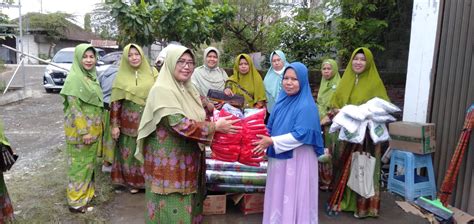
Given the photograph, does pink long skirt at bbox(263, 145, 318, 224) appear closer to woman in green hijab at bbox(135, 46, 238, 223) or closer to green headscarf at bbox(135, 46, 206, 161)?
woman in green hijab at bbox(135, 46, 238, 223)

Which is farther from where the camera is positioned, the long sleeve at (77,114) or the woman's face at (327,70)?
the woman's face at (327,70)

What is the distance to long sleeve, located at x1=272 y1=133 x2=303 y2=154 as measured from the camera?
2605mm

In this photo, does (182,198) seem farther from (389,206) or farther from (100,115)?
(389,206)

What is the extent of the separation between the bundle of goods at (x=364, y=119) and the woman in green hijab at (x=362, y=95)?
0.42ft

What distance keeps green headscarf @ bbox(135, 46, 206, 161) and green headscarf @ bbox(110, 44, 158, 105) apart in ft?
4.33

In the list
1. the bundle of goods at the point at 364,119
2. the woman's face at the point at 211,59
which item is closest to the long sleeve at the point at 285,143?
the bundle of goods at the point at 364,119

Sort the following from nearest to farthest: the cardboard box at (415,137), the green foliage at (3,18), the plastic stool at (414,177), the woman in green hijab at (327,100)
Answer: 1. the cardboard box at (415,137)
2. the plastic stool at (414,177)
3. the woman in green hijab at (327,100)
4. the green foliage at (3,18)

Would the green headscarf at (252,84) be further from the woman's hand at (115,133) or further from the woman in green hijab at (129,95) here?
the woman's hand at (115,133)

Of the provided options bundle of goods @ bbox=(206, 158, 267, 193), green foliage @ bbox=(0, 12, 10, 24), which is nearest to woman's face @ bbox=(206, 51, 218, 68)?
bundle of goods @ bbox=(206, 158, 267, 193)

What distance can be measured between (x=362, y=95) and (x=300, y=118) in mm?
1205

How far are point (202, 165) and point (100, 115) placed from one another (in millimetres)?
1404

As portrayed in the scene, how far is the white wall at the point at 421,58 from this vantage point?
13.0 feet

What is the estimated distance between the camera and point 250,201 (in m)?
3.60

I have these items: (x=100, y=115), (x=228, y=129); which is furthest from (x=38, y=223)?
(x=228, y=129)
